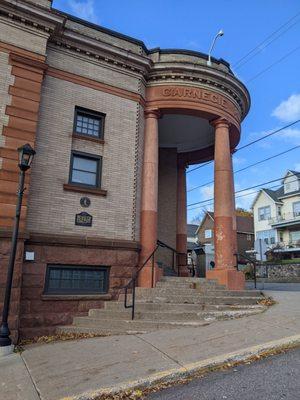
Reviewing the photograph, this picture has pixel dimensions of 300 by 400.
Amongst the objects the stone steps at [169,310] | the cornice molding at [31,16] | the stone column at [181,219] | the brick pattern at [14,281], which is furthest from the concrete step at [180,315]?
the cornice molding at [31,16]

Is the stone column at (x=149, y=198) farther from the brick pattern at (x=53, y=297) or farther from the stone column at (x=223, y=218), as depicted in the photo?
the stone column at (x=223, y=218)

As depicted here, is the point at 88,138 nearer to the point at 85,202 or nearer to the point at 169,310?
the point at 85,202

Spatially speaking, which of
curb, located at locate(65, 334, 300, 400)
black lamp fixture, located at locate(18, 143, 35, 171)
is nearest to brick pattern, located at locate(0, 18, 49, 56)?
black lamp fixture, located at locate(18, 143, 35, 171)

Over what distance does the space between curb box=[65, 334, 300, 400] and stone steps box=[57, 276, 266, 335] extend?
220 centimetres

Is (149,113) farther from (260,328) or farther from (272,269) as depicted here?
(272,269)

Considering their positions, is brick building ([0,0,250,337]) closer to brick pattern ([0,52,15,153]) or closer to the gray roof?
brick pattern ([0,52,15,153])

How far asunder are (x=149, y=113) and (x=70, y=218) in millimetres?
4727

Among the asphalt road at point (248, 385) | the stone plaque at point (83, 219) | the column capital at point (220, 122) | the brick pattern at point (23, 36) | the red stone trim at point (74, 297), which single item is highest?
the brick pattern at point (23, 36)

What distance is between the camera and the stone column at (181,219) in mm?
16172

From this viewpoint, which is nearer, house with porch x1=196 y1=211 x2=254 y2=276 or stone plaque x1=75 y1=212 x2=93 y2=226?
stone plaque x1=75 y1=212 x2=93 y2=226

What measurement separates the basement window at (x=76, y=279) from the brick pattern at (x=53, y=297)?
0.17 m

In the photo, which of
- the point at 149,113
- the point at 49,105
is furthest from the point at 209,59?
the point at 49,105

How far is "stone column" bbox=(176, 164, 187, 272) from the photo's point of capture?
53.1 feet

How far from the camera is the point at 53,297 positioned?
938 centimetres
